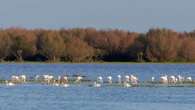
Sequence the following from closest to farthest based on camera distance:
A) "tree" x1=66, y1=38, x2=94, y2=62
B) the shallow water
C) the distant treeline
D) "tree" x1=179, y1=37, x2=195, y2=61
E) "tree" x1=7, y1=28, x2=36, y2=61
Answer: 1. the shallow water
2. "tree" x1=7, y1=28, x2=36, y2=61
3. the distant treeline
4. "tree" x1=66, y1=38, x2=94, y2=62
5. "tree" x1=179, y1=37, x2=195, y2=61

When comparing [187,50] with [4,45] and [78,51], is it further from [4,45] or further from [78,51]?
[4,45]

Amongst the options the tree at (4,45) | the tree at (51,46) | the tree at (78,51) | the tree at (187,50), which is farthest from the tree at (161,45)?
the tree at (4,45)

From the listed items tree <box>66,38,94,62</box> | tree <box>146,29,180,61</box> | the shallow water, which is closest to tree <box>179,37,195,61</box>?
tree <box>146,29,180,61</box>

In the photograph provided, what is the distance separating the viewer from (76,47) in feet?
343

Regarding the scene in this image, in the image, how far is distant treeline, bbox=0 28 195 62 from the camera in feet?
340

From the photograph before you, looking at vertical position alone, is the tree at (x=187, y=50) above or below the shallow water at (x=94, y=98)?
above

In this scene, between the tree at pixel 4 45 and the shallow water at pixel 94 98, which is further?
the tree at pixel 4 45

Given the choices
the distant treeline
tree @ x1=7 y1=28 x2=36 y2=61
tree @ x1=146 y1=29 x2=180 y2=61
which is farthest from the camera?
the distant treeline

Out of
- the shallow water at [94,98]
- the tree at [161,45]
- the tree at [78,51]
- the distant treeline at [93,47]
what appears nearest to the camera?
the shallow water at [94,98]

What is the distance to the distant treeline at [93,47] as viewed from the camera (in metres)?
104

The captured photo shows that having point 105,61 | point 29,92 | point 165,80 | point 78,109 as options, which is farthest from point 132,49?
point 78,109

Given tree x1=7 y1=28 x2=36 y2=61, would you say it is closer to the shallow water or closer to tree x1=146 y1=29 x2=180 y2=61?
tree x1=146 y1=29 x2=180 y2=61

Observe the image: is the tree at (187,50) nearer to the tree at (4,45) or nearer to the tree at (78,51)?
the tree at (78,51)

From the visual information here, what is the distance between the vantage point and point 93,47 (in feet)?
355
